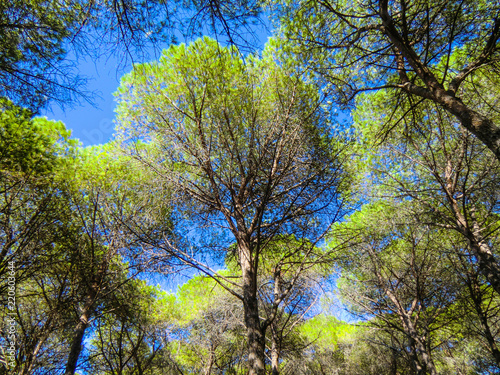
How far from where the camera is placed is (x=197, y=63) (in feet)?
15.4

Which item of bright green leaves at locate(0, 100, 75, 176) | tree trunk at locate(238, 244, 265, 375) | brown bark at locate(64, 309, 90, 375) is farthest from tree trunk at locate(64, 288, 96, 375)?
tree trunk at locate(238, 244, 265, 375)

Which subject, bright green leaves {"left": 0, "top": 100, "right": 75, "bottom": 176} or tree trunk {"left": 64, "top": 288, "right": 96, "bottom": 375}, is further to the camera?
bright green leaves {"left": 0, "top": 100, "right": 75, "bottom": 176}

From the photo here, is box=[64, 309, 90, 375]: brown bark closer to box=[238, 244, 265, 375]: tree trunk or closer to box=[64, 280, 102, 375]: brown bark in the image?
box=[64, 280, 102, 375]: brown bark

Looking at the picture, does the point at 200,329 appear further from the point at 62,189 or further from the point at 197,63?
the point at 197,63

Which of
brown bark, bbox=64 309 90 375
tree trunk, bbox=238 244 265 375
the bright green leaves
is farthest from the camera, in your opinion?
the bright green leaves

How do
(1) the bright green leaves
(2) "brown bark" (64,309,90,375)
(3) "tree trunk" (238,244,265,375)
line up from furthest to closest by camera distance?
(1) the bright green leaves
(2) "brown bark" (64,309,90,375)
(3) "tree trunk" (238,244,265,375)

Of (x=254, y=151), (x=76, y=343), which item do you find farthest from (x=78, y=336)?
(x=254, y=151)

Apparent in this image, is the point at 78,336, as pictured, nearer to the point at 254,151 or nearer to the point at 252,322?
the point at 252,322

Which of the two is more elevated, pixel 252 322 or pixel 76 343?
pixel 76 343

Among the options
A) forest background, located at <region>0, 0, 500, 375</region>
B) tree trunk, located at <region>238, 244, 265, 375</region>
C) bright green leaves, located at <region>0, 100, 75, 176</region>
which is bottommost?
tree trunk, located at <region>238, 244, 265, 375</region>

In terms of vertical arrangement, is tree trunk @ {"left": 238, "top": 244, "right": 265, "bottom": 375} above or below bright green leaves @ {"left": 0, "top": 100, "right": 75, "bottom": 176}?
below

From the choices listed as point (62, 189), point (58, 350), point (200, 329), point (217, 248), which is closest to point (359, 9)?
point (217, 248)

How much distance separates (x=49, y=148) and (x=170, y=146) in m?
3.87

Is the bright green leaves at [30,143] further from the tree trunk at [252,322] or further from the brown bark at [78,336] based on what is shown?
the tree trunk at [252,322]
